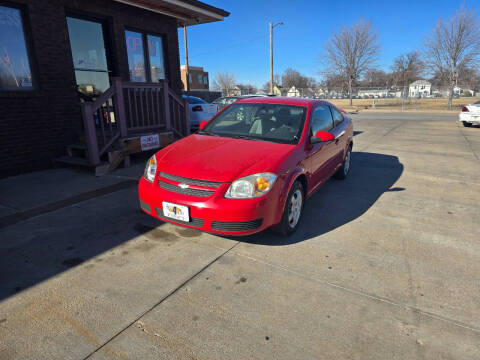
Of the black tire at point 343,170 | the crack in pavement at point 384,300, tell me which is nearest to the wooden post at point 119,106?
the black tire at point 343,170

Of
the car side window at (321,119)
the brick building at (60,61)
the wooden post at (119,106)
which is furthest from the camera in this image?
the wooden post at (119,106)

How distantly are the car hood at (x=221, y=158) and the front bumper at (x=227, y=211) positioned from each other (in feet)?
0.68

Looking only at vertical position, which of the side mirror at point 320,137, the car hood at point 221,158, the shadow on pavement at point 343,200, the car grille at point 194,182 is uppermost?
the side mirror at point 320,137

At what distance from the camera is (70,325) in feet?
7.24

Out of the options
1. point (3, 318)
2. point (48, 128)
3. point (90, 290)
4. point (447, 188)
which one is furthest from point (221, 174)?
point (48, 128)

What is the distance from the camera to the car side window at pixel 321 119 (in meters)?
4.21

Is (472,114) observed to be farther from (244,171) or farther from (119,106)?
(244,171)

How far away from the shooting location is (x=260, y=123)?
4156 millimetres

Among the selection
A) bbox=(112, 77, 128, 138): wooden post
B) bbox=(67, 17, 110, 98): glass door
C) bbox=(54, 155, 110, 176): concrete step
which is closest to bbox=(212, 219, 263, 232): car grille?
bbox=(54, 155, 110, 176): concrete step

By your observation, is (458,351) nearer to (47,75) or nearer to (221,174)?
(221,174)

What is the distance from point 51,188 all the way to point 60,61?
9.18 ft

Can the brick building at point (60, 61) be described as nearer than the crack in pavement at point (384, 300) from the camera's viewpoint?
No

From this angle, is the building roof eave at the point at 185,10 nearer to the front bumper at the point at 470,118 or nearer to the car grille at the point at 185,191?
the car grille at the point at 185,191

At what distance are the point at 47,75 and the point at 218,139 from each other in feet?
14.2
